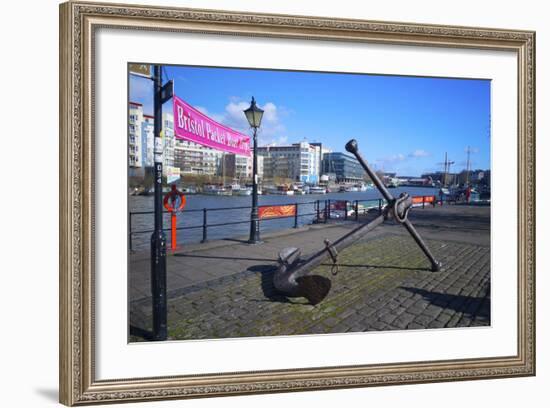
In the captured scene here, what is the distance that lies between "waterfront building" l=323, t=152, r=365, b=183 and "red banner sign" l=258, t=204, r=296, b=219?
2.01ft

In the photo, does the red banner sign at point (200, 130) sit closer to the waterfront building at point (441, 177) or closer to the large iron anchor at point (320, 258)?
the large iron anchor at point (320, 258)

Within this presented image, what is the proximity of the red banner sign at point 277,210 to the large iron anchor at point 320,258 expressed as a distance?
17.1 inches

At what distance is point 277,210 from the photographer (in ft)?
10.3

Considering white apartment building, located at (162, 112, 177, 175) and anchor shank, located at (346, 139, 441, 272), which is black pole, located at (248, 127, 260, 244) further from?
anchor shank, located at (346, 139, 441, 272)

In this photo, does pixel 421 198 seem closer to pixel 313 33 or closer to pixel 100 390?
pixel 313 33

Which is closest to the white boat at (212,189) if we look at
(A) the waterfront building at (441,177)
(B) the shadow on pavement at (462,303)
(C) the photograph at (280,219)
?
(C) the photograph at (280,219)

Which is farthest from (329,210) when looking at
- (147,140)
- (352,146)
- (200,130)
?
(147,140)

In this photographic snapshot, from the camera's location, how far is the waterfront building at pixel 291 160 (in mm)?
2555

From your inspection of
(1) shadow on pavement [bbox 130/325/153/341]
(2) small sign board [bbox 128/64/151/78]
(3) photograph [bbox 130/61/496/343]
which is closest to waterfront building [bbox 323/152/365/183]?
(3) photograph [bbox 130/61/496/343]

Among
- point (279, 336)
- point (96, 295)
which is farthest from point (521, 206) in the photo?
point (96, 295)

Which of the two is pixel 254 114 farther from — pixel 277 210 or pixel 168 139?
pixel 277 210

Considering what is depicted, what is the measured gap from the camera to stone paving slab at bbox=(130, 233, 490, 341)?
2.52 metres

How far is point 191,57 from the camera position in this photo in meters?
2.30

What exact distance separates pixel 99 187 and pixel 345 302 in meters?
2.25
